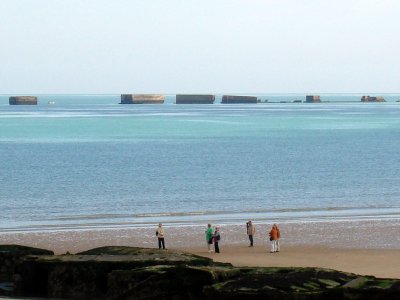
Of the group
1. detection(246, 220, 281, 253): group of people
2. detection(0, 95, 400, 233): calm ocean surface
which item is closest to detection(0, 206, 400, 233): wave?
detection(0, 95, 400, 233): calm ocean surface

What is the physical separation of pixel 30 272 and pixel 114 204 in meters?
31.3

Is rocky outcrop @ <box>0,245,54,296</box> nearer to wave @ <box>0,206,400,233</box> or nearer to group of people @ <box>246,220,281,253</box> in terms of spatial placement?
group of people @ <box>246,220,281,253</box>

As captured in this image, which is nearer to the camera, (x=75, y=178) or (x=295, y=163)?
(x=75, y=178)

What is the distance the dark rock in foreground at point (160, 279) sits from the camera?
1680 cm

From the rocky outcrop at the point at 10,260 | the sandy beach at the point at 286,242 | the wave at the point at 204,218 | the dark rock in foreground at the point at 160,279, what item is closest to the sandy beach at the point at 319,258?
the sandy beach at the point at 286,242

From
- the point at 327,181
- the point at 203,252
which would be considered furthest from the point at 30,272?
the point at 327,181

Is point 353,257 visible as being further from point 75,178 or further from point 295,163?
point 295,163

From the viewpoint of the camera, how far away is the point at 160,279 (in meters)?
18.5

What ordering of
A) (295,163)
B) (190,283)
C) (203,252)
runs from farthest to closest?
1. (295,163)
2. (203,252)
3. (190,283)

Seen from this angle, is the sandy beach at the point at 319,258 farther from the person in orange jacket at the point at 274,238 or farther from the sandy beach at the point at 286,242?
the person in orange jacket at the point at 274,238

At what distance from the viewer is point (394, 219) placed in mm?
42875

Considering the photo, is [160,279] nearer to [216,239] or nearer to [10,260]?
[10,260]

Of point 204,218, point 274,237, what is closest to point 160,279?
point 274,237

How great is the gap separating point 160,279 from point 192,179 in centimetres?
4958
